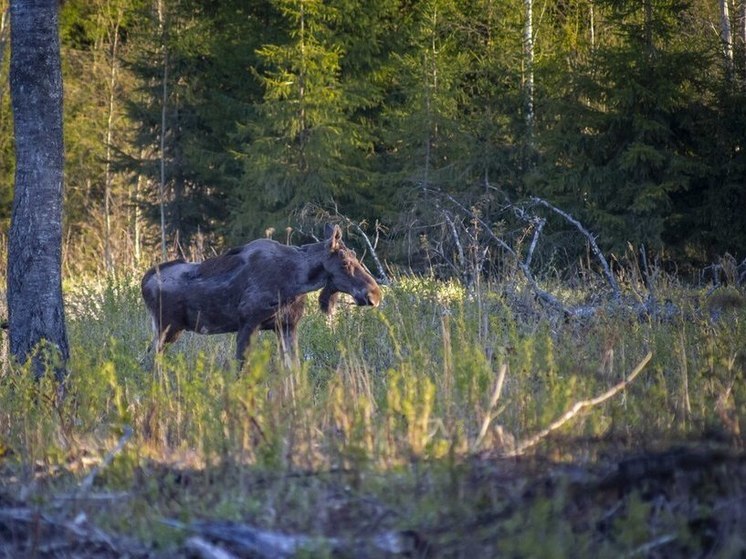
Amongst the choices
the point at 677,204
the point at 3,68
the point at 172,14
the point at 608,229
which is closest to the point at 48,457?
the point at 608,229

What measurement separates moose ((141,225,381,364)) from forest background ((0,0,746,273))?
20.4 ft

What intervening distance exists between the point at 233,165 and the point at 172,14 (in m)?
4.51

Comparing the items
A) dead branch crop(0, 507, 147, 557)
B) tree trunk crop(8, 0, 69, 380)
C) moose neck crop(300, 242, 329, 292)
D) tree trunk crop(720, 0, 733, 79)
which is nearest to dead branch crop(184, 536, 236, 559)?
dead branch crop(0, 507, 147, 557)

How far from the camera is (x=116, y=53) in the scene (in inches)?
1254

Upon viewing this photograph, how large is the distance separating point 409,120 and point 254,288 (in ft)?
47.8

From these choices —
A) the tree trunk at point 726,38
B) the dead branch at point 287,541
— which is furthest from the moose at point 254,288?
the tree trunk at point 726,38

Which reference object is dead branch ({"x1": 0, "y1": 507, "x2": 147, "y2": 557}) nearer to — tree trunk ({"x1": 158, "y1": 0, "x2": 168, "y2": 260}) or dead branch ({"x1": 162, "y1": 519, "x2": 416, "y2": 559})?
dead branch ({"x1": 162, "y1": 519, "x2": 416, "y2": 559})

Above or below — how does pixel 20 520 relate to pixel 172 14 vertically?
below

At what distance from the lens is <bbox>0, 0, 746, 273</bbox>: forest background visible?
1939 cm

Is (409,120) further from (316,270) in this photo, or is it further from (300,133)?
(316,270)

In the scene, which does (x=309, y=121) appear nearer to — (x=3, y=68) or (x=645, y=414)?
(x=3, y=68)

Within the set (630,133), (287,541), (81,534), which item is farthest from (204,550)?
(630,133)

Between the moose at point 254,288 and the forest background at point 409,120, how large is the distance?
6215 millimetres

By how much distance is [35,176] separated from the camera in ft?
26.4
